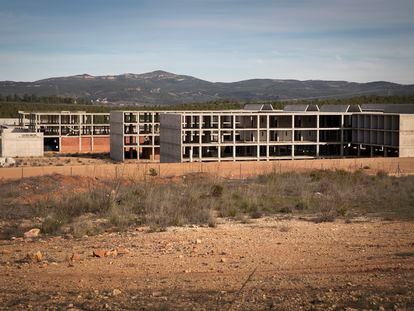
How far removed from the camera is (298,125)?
71.2 meters

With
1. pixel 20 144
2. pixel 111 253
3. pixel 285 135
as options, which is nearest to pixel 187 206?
pixel 111 253

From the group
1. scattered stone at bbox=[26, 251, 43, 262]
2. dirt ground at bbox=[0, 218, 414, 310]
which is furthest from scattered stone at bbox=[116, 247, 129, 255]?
scattered stone at bbox=[26, 251, 43, 262]

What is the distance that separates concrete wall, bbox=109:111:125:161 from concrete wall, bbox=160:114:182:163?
1008cm

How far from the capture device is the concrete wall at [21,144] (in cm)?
8131

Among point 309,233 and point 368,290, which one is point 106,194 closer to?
point 309,233

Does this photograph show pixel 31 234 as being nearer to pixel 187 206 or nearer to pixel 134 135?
pixel 187 206

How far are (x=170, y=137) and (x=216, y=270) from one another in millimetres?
53598

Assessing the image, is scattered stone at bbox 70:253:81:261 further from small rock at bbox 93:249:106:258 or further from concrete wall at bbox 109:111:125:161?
concrete wall at bbox 109:111:125:161

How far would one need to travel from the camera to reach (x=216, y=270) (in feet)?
42.1

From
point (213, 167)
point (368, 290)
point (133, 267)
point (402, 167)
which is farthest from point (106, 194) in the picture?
point (402, 167)

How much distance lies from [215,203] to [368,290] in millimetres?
12821

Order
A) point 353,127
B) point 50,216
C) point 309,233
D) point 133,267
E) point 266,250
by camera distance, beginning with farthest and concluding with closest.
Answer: point 353,127
point 50,216
point 309,233
point 266,250
point 133,267

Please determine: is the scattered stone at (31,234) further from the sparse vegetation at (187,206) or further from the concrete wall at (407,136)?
the concrete wall at (407,136)

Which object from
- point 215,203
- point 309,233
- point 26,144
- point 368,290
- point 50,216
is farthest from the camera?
point 26,144
